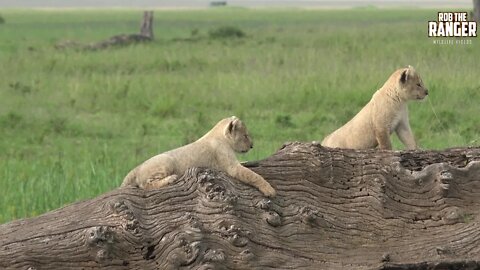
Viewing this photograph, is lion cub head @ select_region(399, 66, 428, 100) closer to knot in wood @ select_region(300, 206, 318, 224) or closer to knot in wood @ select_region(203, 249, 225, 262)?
knot in wood @ select_region(300, 206, 318, 224)

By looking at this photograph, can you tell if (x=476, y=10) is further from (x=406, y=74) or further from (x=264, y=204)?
(x=264, y=204)

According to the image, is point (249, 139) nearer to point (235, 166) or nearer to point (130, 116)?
point (235, 166)

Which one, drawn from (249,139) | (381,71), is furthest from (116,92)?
(249,139)

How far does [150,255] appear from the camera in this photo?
14.7ft

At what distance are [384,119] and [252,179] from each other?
2309 millimetres

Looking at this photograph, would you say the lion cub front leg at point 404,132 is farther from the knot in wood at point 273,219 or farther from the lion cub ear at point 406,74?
the knot in wood at point 273,219

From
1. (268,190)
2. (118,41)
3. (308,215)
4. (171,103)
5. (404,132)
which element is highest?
(268,190)

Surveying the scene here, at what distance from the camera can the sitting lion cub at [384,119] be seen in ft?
22.3

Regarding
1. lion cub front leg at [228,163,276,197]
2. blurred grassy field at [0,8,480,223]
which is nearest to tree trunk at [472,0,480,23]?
blurred grassy field at [0,8,480,223]

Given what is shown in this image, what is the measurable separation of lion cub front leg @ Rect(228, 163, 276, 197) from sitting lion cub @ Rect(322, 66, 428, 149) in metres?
1.87

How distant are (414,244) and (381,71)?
47.2 ft

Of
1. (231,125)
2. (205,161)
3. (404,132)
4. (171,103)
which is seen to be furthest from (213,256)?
(171,103)

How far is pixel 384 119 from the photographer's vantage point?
692 cm

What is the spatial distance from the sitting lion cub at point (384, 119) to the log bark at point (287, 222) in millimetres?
1565
